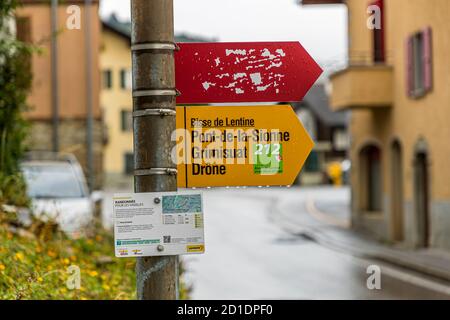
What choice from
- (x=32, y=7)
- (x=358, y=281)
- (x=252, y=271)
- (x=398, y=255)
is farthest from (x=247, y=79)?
(x=32, y=7)

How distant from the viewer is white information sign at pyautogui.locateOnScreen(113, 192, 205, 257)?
4.69 m

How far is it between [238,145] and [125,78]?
6949 centimetres

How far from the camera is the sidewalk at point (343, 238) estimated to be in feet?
67.4

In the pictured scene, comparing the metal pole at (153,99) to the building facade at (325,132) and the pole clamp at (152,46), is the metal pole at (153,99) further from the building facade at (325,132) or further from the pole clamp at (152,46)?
the building facade at (325,132)

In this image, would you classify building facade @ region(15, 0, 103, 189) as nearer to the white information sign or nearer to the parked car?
the parked car

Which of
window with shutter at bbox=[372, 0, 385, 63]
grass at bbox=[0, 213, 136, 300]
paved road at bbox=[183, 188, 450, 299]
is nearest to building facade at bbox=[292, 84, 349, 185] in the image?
paved road at bbox=[183, 188, 450, 299]

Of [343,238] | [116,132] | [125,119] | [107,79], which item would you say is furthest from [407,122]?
[116,132]

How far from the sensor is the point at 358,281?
688 inches

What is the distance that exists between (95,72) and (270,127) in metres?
28.8

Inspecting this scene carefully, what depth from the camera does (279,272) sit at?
61.8 feet

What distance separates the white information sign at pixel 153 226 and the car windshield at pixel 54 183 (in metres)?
11.9

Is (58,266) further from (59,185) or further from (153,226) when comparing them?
(59,185)

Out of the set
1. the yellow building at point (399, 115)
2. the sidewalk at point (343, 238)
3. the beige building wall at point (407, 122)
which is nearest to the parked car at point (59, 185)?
the sidewalk at point (343, 238)

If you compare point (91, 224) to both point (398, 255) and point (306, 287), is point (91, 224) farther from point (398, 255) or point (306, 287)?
point (398, 255)
